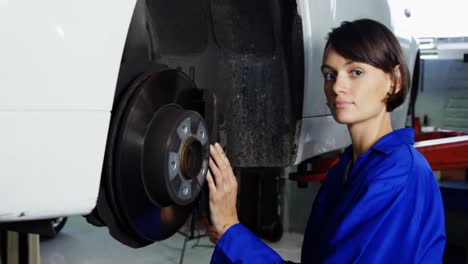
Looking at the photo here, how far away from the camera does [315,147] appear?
1.21 m

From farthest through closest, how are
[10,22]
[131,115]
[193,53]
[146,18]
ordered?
[193,53] < [146,18] < [131,115] < [10,22]

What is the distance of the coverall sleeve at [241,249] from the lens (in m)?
0.80

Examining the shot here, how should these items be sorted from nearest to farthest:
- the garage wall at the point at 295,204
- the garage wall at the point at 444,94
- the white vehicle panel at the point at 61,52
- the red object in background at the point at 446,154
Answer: the white vehicle panel at the point at 61,52, the red object in background at the point at 446,154, the garage wall at the point at 295,204, the garage wall at the point at 444,94

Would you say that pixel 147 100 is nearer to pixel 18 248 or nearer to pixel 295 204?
pixel 18 248

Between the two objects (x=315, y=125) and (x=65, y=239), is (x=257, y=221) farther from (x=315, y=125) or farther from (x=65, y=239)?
(x=315, y=125)

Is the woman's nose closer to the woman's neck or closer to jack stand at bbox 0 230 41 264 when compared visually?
the woman's neck

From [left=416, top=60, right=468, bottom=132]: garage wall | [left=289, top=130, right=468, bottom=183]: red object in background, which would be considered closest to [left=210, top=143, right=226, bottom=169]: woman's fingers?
[left=289, top=130, right=468, bottom=183]: red object in background

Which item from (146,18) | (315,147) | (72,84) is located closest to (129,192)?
(72,84)

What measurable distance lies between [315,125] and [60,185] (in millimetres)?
718

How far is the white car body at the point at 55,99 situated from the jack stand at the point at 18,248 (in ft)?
4.39

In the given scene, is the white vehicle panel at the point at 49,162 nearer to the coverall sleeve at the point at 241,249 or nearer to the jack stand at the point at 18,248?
the coverall sleeve at the point at 241,249

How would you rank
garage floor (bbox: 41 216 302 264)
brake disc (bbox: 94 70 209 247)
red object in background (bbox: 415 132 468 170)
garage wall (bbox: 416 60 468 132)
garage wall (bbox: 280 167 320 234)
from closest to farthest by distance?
brake disc (bbox: 94 70 209 247) → red object in background (bbox: 415 132 468 170) → garage floor (bbox: 41 216 302 264) → garage wall (bbox: 280 167 320 234) → garage wall (bbox: 416 60 468 132)

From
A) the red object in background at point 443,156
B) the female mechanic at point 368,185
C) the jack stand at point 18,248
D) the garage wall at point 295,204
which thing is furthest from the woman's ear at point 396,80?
the garage wall at point 295,204

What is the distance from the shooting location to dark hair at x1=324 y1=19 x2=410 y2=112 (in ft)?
2.69
